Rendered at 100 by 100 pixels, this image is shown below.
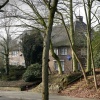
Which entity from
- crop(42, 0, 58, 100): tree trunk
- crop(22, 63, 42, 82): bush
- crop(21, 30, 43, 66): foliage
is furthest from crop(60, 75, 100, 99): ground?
crop(21, 30, 43, 66): foliage

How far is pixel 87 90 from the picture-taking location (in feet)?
78.1

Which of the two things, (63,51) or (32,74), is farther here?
(63,51)

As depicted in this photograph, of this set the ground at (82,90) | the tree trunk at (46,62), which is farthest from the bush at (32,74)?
the tree trunk at (46,62)

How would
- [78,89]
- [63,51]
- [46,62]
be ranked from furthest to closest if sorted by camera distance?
[63,51], [78,89], [46,62]

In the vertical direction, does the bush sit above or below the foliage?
below

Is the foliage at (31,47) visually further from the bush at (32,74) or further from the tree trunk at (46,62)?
the tree trunk at (46,62)

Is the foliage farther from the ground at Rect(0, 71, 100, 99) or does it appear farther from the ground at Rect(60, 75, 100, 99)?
the ground at Rect(60, 75, 100, 99)

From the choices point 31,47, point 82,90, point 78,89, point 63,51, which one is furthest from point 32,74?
point 63,51

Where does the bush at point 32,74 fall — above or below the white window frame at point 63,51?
below

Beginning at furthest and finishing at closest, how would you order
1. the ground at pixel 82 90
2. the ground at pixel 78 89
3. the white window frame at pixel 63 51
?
the white window frame at pixel 63 51 → the ground at pixel 78 89 → the ground at pixel 82 90

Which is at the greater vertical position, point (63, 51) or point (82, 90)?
point (63, 51)

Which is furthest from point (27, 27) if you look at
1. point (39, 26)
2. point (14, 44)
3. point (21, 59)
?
point (21, 59)

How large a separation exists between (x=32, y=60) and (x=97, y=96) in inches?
817

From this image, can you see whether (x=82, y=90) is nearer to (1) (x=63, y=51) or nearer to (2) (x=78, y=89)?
(2) (x=78, y=89)
